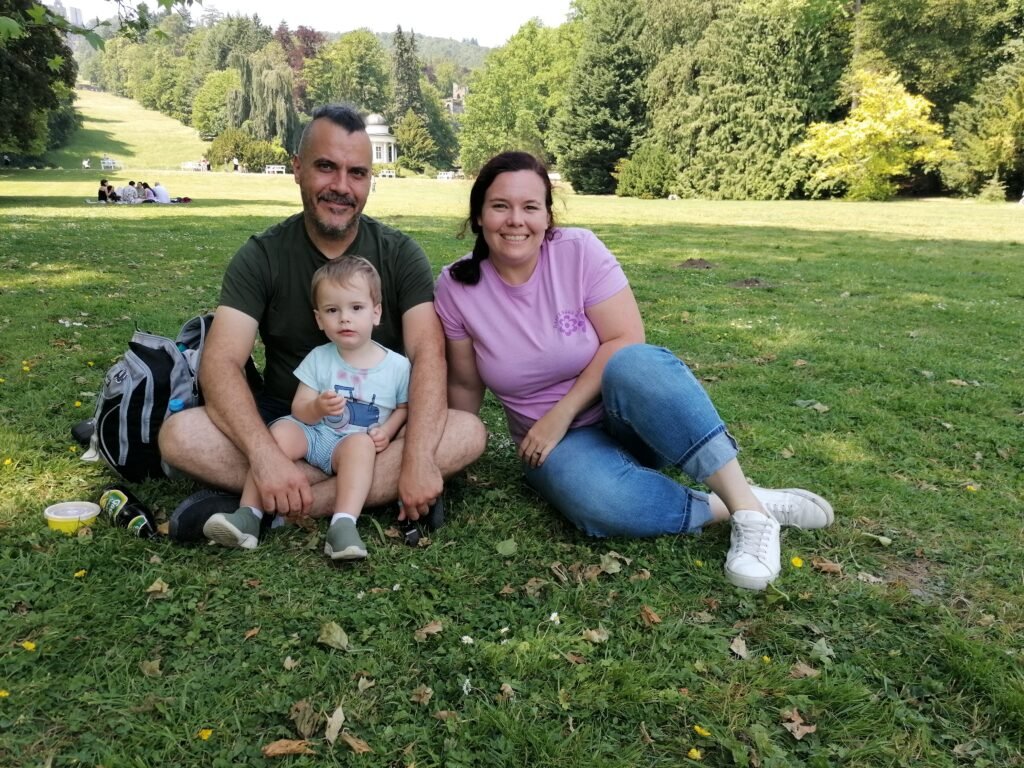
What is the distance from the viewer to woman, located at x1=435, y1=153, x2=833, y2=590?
287 centimetres

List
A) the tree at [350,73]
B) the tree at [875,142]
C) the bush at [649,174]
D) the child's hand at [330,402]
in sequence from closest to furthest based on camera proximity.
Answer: the child's hand at [330,402] → the tree at [875,142] → the bush at [649,174] → the tree at [350,73]

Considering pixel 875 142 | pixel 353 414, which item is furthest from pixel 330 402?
pixel 875 142

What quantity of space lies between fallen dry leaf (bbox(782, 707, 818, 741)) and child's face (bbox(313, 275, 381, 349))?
215 cm

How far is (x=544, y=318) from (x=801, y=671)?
167 cm

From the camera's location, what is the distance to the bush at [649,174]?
37.5 m

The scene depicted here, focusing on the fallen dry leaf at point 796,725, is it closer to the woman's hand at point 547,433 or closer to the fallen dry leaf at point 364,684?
the fallen dry leaf at point 364,684

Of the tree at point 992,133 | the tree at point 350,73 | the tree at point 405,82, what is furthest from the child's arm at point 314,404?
the tree at point 350,73

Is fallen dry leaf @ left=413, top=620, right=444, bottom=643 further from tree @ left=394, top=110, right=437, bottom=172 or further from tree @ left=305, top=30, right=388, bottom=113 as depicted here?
tree @ left=305, top=30, right=388, bottom=113

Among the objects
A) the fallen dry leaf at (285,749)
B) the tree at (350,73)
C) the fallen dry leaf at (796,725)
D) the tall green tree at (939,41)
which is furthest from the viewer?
the tree at (350,73)

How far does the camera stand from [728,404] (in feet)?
16.2

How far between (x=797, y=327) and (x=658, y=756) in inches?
233

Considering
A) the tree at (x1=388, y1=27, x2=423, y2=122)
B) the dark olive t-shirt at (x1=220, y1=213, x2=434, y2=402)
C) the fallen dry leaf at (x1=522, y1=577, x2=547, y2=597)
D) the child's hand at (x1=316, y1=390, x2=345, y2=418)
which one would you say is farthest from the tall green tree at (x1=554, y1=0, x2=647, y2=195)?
the tree at (x1=388, y1=27, x2=423, y2=122)

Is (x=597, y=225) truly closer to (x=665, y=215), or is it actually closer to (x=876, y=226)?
(x=665, y=215)

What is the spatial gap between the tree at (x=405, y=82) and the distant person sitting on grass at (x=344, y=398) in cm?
9520
